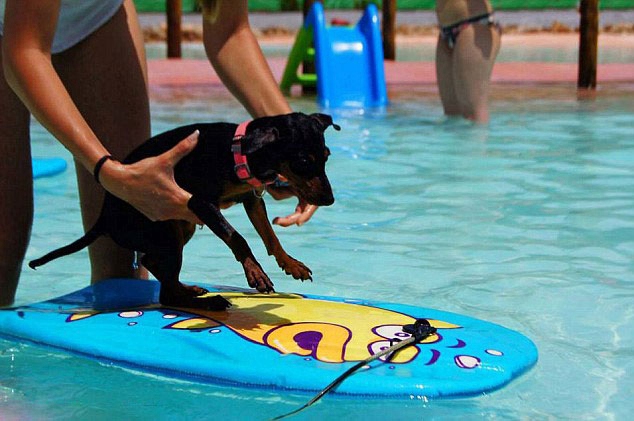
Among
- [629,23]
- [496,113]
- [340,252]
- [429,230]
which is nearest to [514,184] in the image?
[429,230]

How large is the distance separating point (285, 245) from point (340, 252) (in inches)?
10.8

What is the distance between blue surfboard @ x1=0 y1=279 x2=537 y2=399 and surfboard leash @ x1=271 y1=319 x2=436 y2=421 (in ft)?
0.05

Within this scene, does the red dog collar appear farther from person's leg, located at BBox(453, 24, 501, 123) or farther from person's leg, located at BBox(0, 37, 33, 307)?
person's leg, located at BBox(453, 24, 501, 123)

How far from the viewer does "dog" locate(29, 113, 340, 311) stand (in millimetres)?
2732

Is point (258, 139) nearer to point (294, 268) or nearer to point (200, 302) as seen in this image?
point (294, 268)

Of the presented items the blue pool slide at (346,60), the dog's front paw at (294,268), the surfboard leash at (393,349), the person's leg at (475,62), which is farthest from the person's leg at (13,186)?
the blue pool slide at (346,60)

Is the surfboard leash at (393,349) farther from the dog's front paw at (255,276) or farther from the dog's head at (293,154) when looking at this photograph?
the dog's head at (293,154)

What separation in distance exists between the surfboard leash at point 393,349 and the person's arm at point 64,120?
53cm

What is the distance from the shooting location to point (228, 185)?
Answer: 2.86m

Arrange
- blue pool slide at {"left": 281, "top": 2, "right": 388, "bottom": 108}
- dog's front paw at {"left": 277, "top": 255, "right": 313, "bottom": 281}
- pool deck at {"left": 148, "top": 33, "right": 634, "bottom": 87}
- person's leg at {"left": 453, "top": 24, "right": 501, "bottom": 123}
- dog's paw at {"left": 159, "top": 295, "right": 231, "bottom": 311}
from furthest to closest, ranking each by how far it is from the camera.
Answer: pool deck at {"left": 148, "top": 33, "right": 634, "bottom": 87}, blue pool slide at {"left": 281, "top": 2, "right": 388, "bottom": 108}, person's leg at {"left": 453, "top": 24, "right": 501, "bottom": 123}, dog's paw at {"left": 159, "top": 295, "right": 231, "bottom": 311}, dog's front paw at {"left": 277, "top": 255, "right": 313, "bottom": 281}

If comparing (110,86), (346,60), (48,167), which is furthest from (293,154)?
(346,60)

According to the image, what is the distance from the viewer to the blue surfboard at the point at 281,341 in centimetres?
273

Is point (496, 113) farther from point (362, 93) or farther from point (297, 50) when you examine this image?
point (297, 50)

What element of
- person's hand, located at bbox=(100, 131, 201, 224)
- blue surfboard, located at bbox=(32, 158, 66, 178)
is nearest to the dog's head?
person's hand, located at bbox=(100, 131, 201, 224)
